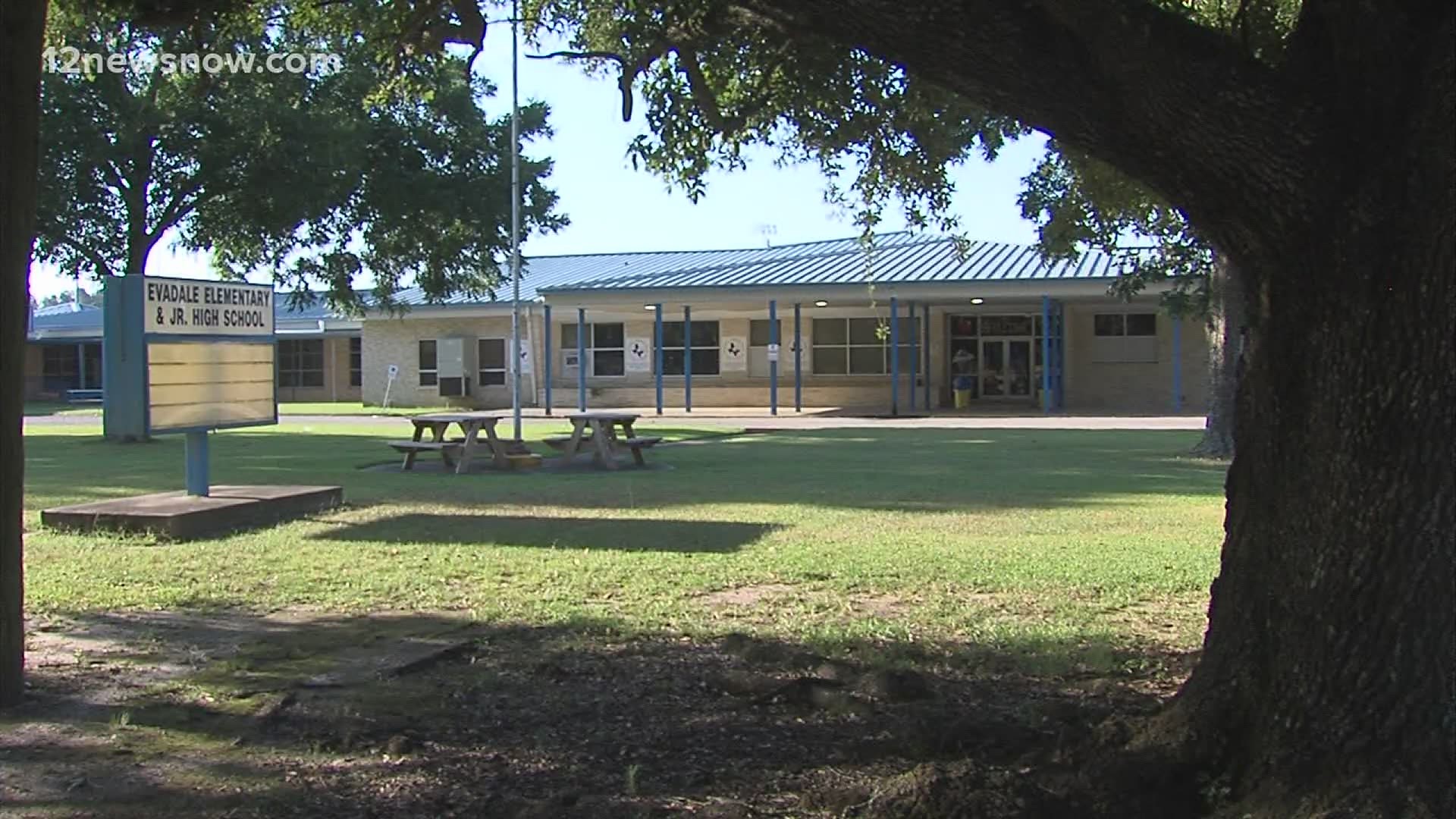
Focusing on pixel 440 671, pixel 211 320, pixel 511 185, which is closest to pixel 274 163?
pixel 511 185

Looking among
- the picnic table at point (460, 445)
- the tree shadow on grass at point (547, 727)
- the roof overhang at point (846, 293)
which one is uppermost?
the roof overhang at point (846, 293)

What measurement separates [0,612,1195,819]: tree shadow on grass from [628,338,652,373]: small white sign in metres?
33.8

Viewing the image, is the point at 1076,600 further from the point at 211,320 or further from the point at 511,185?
the point at 511,185

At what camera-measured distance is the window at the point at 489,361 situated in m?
43.2

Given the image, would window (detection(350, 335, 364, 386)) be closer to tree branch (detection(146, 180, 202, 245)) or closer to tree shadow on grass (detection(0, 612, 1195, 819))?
tree branch (detection(146, 180, 202, 245))

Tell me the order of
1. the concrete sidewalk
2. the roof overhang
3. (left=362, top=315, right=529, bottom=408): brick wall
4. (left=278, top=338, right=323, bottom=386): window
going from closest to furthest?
the concrete sidewalk
the roof overhang
(left=362, top=315, right=529, bottom=408): brick wall
(left=278, top=338, right=323, bottom=386): window

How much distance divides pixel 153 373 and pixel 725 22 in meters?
6.32

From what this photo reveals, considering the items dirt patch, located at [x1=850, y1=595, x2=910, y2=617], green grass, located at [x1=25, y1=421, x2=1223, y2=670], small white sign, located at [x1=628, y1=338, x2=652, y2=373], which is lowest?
dirt patch, located at [x1=850, y1=595, x2=910, y2=617]

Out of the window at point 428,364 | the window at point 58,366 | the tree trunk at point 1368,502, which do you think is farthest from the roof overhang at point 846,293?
the window at point 58,366

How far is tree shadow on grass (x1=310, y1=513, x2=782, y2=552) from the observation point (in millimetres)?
9938

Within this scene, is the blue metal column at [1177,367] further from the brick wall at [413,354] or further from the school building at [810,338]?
the brick wall at [413,354]

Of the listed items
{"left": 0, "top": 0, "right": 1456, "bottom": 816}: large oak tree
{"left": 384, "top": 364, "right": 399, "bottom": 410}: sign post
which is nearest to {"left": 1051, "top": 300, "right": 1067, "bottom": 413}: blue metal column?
{"left": 384, "top": 364, "right": 399, "bottom": 410}: sign post

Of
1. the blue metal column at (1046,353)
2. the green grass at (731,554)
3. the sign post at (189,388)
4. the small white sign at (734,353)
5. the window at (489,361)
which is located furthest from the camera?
the window at (489,361)

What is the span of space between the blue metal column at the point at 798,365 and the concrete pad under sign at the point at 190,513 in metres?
24.1
